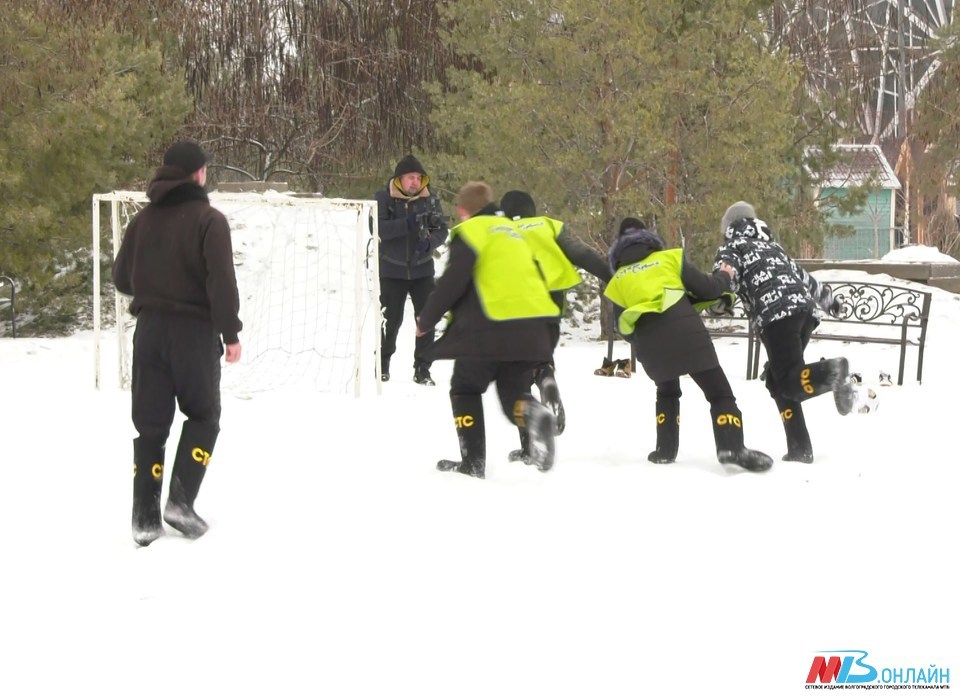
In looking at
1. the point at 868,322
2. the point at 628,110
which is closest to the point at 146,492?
the point at 868,322

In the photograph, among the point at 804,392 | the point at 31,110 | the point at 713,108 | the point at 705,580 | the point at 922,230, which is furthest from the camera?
the point at 922,230

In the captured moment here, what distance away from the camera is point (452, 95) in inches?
660

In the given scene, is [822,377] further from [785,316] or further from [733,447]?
[733,447]

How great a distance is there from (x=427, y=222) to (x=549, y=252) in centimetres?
382

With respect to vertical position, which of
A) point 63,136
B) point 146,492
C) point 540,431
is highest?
point 63,136

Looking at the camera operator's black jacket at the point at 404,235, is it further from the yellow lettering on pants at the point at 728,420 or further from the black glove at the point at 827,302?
the yellow lettering on pants at the point at 728,420

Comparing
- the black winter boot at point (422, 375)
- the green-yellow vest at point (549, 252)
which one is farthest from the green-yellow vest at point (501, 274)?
the black winter boot at point (422, 375)

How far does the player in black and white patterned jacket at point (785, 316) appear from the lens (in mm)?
6820

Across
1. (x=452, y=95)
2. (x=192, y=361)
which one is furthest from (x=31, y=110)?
(x=192, y=361)

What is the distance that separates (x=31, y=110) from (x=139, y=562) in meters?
9.60

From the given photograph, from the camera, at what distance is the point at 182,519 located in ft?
17.4

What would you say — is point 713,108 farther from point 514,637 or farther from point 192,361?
point 514,637

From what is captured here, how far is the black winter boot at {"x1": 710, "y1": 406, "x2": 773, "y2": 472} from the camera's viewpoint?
6.57 metres

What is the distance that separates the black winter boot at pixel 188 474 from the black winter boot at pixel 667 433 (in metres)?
2.60
